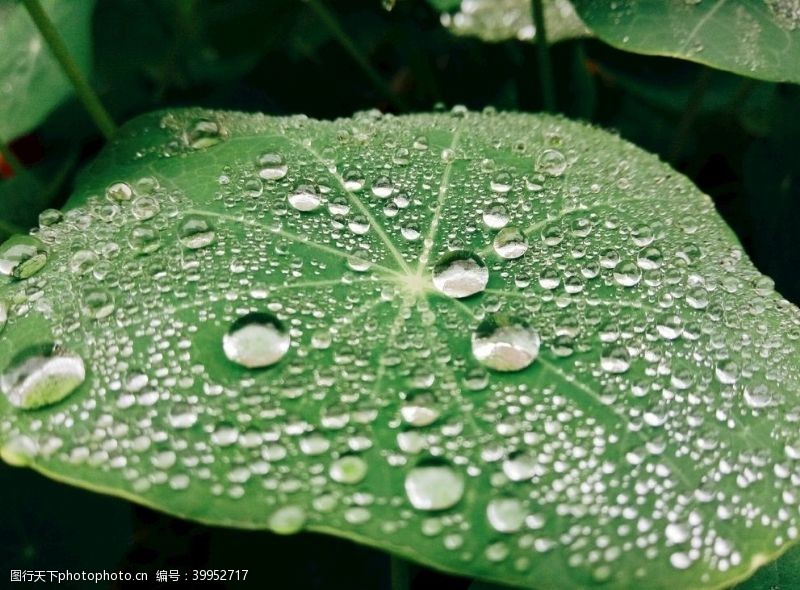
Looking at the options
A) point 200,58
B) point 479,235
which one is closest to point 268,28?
point 200,58

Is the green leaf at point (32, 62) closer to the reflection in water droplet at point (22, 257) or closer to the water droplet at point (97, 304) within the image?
the reflection in water droplet at point (22, 257)

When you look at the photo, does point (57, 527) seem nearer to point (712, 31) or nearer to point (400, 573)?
point (400, 573)

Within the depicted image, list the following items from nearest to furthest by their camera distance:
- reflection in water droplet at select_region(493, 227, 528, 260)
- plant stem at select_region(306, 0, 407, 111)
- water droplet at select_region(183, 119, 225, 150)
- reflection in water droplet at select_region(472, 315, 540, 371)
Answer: reflection in water droplet at select_region(472, 315, 540, 371) → reflection in water droplet at select_region(493, 227, 528, 260) → water droplet at select_region(183, 119, 225, 150) → plant stem at select_region(306, 0, 407, 111)

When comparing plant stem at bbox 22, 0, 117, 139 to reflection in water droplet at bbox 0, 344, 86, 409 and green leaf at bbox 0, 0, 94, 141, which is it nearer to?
green leaf at bbox 0, 0, 94, 141

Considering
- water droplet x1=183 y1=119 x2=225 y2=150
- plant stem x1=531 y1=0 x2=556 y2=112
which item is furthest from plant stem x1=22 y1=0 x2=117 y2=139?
plant stem x1=531 y1=0 x2=556 y2=112

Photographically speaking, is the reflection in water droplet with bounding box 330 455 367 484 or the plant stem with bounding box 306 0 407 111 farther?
the plant stem with bounding box 306 0 407 111

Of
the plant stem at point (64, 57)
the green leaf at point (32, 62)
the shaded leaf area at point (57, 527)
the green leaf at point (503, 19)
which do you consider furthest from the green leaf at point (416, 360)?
the green leaf at point (503, 19)

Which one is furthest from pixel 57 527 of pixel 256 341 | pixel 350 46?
pixel 350 46
